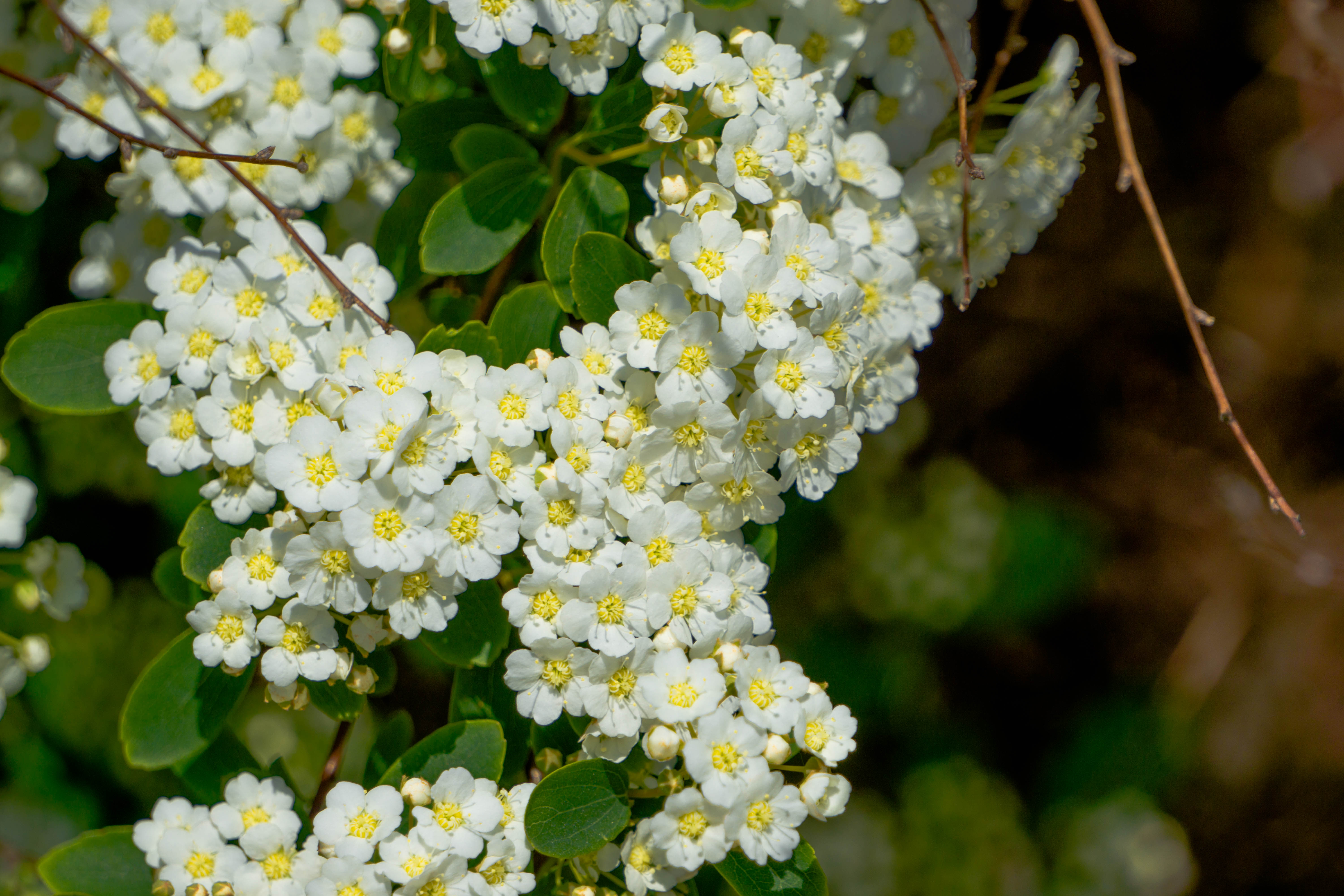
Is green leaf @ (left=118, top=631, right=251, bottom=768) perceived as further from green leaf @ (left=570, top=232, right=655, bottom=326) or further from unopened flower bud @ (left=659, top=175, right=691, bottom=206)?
unopened flower bud @ (left=659, top=175, right=691, bottom=206)

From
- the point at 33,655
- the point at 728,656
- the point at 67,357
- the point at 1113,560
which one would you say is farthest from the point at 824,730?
the point at 1113,560

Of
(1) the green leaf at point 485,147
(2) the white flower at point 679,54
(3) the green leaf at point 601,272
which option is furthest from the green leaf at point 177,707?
(2) the white flower at point 679,54

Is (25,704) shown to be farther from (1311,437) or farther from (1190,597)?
(1311,437)

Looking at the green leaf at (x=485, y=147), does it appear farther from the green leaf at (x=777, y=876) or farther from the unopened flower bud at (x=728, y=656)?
the green leaf at (x=777, y=876)

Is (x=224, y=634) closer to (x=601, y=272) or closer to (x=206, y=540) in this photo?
(x=206, y=540)

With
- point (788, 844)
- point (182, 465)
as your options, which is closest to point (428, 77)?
point (182, 465)

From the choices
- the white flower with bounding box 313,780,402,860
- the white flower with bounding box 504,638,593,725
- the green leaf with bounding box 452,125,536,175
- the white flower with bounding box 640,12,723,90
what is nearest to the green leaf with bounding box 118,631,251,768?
the white flower with bounding box 313,780,402,860
